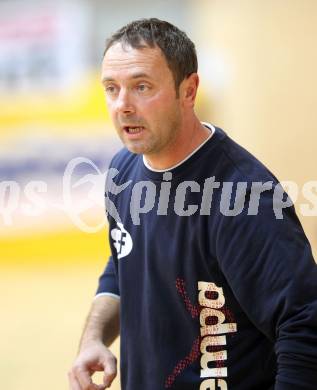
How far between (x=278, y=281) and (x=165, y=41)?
0.56 metres

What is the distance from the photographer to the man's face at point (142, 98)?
4.99 feet

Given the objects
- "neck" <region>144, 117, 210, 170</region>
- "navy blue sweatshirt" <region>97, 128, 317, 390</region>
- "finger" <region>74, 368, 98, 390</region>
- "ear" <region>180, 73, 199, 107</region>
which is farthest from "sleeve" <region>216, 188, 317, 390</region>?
"finger" <region>74, 368, 98, 390</region>

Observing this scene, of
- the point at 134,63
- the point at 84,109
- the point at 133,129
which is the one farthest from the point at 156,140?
the point at 84,109

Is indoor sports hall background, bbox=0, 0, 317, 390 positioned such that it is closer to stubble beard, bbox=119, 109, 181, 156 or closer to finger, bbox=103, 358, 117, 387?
finger, bbox=103, 358, 117, 387

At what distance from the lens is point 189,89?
5.29ft

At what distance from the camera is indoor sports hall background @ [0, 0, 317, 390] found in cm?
457

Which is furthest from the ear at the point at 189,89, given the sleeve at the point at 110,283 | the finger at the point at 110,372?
the finger at the point at 110,372

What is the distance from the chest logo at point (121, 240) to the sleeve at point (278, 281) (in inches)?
12.0

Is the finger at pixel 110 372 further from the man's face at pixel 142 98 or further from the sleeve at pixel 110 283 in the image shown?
the man's face at pixel 142 98

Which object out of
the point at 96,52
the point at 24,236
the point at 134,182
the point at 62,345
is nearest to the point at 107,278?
the point at 134,182

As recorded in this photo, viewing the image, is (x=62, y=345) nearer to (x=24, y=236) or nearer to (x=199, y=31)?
(x=24, y=236)

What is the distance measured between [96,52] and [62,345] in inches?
91.1

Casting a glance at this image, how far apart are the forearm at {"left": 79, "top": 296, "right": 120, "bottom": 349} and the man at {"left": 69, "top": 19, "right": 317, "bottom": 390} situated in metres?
0.08

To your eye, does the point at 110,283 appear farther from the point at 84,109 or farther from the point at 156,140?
the point at 84,109
